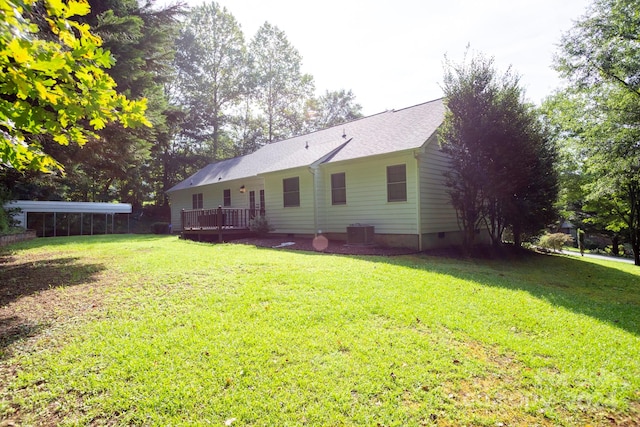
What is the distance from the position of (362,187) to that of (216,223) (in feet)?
21.3

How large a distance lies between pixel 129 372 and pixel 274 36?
127 feet

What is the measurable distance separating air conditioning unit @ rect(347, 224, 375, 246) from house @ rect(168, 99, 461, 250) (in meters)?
0.03

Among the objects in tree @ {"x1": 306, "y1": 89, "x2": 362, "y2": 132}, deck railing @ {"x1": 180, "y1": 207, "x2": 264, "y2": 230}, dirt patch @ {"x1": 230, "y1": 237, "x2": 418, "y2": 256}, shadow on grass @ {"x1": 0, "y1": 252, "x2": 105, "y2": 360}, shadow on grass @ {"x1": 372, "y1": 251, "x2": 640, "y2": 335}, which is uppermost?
tree @ {"x1": 306, "y1": 89, "x2": 362, "y2": 132}

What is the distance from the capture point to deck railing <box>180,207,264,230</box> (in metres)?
13.6

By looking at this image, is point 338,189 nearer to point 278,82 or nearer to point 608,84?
point 608,84

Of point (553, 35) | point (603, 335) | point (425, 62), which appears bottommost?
point (603, 335)

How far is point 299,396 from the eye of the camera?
8.50ft

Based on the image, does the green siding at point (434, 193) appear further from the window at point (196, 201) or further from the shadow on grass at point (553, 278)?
the window at point (196, 201)

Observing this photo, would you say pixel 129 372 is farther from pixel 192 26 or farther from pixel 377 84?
pixel 192 26

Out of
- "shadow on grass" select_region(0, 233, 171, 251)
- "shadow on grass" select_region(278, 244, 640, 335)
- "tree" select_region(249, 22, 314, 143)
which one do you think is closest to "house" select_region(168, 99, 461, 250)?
"shadow on grass" select_region(278, 244, 640, 335)

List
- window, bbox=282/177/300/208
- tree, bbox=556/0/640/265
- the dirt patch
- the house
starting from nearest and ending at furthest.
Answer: the dirt patch, tree, bbox=556/0/640/265, the house, window, bbox=282/177/300/208

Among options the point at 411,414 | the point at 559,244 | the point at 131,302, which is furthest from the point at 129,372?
the point at 559,244

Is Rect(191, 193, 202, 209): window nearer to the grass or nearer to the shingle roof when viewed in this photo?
the shingle roof

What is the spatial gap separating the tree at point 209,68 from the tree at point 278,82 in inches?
89.1
